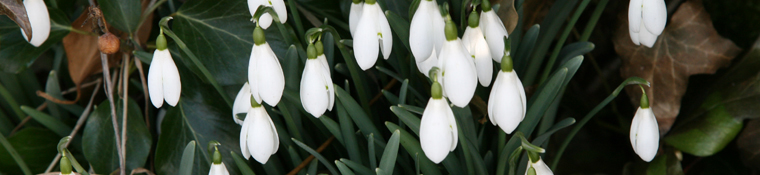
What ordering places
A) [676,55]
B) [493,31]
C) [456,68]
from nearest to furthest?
[456,68]
[493,31]
[676,55]

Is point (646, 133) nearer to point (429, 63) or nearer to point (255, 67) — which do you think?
point (429, 63)

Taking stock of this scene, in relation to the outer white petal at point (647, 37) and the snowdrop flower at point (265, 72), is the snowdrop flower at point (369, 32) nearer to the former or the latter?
the snowdrop flower at point (265, 72)

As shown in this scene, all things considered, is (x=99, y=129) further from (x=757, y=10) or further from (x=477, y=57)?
(x=757, y=10)

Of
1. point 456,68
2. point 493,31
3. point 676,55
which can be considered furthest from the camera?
point 676,55

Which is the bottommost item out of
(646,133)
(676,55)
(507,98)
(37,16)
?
(676,55)

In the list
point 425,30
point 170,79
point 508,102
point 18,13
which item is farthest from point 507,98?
point 18,13

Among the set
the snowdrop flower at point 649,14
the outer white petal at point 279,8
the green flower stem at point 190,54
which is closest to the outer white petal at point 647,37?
the snowdrop flower at point 649,14

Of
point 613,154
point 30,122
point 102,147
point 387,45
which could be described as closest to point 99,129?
point 102,147

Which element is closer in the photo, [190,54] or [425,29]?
[425,29]
